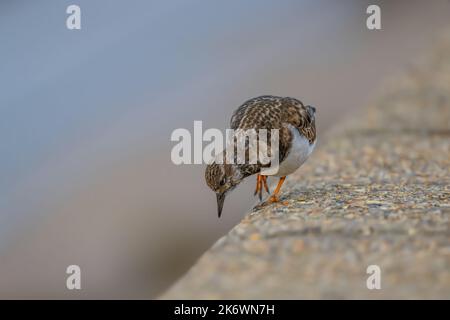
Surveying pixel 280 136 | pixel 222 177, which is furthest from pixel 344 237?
pixel 280 136

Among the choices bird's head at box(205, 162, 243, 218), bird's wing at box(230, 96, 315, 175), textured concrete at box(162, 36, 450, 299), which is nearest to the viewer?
textured concrete at box(162, 36, 450, 299)

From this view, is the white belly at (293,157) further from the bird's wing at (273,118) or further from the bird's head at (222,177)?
the bird's head at (222,177)

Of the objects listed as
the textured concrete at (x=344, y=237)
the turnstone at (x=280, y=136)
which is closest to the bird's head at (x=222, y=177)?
the turnstone at (x=280, y=136)

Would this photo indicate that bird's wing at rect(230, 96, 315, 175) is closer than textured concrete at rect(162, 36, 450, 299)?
No

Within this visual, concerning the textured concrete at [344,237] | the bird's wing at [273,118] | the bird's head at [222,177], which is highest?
the bird's wing at [273,118]

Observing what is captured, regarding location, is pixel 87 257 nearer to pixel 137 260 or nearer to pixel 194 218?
pixel 137 260

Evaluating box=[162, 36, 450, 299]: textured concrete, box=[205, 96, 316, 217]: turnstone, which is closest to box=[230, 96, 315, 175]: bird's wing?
box=[205, 96, 316, 217]: turnstone

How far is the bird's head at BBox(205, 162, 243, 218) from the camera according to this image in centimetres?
529

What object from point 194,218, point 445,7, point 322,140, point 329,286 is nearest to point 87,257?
point 194,218

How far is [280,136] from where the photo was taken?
18.2ft

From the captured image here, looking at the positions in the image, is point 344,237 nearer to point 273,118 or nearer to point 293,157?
point 293,157

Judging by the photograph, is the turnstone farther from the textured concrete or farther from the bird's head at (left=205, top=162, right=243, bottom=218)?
the textured concrete

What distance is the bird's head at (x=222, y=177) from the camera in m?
5.29

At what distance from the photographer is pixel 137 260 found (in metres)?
10.1
